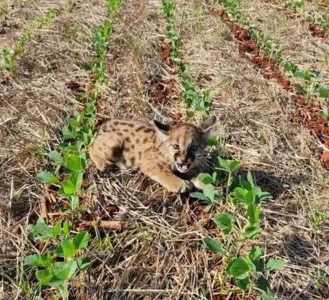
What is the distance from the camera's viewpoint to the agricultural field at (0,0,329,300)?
3883mm

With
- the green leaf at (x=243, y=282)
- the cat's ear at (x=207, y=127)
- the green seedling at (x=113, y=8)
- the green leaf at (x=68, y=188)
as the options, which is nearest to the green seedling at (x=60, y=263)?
the green leaf at (x=68, y=188)

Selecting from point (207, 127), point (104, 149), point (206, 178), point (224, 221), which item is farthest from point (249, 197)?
point (104, 149)

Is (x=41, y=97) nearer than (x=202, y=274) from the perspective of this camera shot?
No

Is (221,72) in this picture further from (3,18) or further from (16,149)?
(3,18)

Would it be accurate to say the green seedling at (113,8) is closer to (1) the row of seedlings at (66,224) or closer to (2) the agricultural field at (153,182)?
(2) the agricultural field at (153,182)

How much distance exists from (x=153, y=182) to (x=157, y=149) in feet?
1.08

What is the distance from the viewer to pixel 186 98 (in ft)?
20.1

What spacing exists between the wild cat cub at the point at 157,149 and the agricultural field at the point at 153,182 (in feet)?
0.46

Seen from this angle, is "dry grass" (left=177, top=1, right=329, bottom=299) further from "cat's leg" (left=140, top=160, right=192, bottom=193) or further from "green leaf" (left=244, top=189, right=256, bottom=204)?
"cat's leg" (left=140, top=160, right=192, bottom=193)

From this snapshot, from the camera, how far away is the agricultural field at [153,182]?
3883 millimetres

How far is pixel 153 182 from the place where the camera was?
5160 mm

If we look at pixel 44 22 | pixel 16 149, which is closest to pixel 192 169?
pixel 16 149

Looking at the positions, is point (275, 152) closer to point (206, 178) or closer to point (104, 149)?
point (206, 178)

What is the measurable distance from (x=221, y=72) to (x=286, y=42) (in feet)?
6.75
